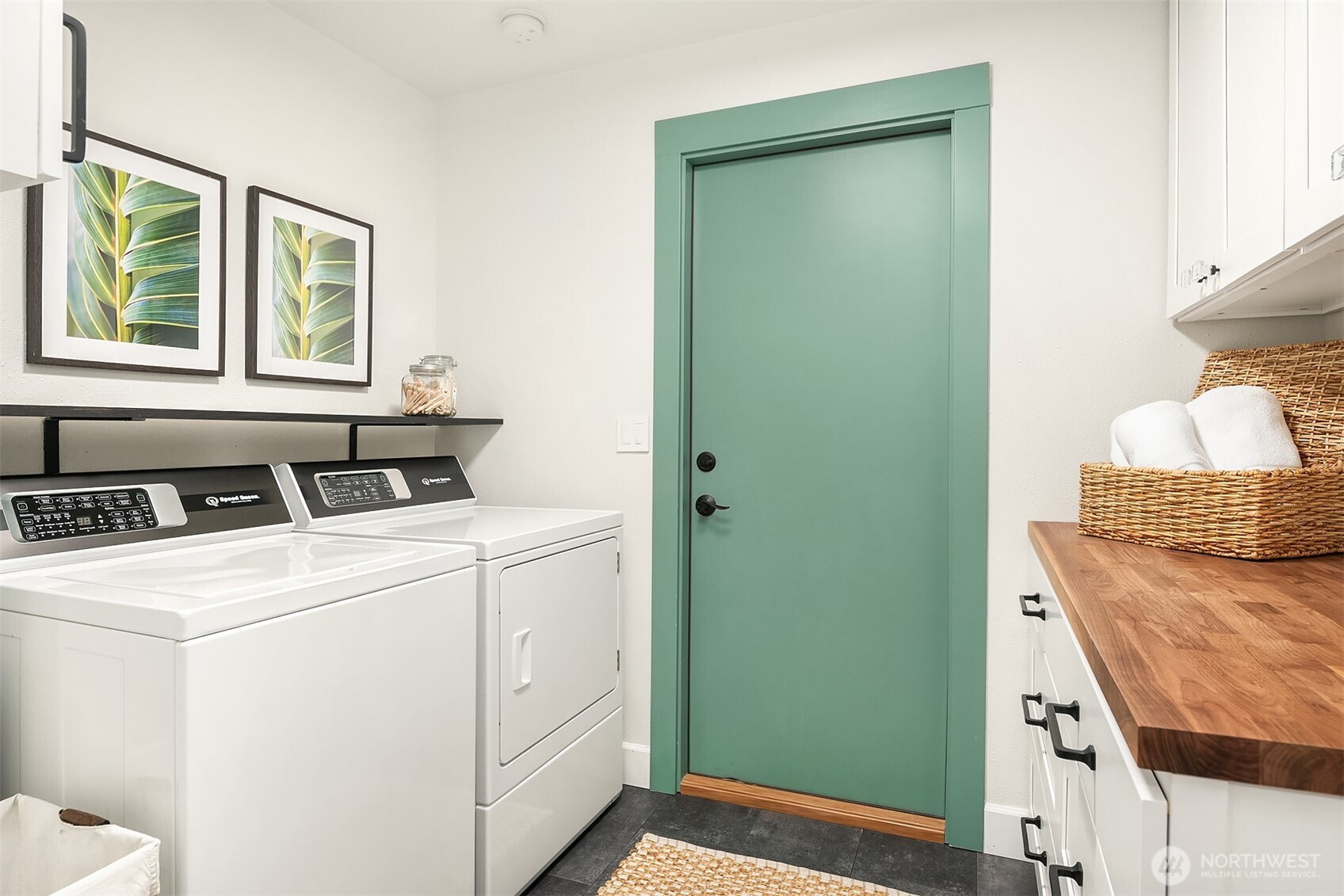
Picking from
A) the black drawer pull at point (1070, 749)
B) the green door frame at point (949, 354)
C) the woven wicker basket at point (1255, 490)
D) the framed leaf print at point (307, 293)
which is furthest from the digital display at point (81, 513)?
the woven wicker basket at point (1255, 490)

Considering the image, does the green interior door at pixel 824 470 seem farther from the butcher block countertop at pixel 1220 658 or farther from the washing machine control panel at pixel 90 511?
the washing machine control panel at pixel 90 511

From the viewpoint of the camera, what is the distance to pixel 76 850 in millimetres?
1058

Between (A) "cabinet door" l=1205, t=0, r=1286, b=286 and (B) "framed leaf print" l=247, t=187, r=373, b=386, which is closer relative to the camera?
(A) "cabinet door" l=1205, t=0, r=1286, b=286

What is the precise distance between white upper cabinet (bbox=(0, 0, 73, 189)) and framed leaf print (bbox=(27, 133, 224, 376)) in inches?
24.5

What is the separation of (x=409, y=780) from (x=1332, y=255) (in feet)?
6.17

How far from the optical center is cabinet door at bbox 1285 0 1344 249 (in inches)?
36.9

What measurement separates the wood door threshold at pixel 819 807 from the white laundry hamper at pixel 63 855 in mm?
1610

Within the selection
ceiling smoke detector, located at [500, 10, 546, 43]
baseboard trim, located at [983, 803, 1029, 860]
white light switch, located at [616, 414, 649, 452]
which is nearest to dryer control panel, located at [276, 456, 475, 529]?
white light switch, located at [616, 414, 649, 452]

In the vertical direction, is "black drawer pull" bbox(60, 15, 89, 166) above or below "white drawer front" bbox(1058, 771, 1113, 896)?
above

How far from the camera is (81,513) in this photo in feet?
A: 4.70

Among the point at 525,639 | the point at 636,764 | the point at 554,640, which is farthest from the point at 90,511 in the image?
the point at 636,764

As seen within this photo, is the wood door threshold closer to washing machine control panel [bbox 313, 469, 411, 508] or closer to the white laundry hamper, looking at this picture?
washing machine control panel [bbox 313, 469, 411, 508]

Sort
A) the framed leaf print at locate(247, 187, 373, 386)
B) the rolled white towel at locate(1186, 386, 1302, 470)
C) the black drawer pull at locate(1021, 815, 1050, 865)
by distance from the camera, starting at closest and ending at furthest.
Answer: the black drawer pull at locate(1021, 815, 1050, 865)
the rolled white towel at locate(1186, 386, 1302, 470)
the framed leaf print at locate(247, 187, 373, 386)

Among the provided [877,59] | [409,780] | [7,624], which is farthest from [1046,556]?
[7,624]
